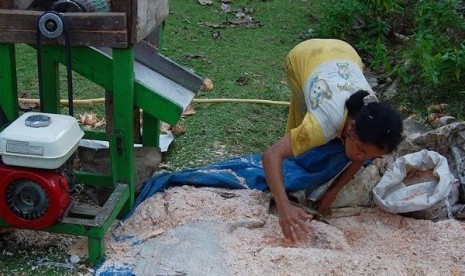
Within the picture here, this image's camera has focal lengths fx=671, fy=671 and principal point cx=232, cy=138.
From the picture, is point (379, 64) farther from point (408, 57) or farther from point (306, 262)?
point (306, 262)

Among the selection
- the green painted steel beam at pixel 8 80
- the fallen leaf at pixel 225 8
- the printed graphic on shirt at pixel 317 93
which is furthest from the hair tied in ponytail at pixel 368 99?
the fallen leaf at pixel 225 8

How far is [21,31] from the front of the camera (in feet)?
10.1

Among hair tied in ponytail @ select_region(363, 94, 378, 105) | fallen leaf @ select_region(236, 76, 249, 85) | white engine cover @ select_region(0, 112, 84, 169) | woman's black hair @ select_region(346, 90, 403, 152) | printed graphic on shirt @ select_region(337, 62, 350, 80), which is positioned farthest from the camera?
fallen leaf @ select_region(236, 76, 249, 85)

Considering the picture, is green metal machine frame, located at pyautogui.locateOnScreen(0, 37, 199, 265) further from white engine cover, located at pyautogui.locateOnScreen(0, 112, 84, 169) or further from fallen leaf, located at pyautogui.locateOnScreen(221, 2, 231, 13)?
fallen leaf, located at pyautogui.locateOnScreen(221, 2, 231, 13)

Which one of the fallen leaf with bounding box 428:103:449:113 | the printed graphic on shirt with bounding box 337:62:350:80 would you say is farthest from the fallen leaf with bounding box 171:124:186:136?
the fallen leaf with bounding box 428:103:449:113

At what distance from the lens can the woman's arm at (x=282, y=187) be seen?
3.14 meters

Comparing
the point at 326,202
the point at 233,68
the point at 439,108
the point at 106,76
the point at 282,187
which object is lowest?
the point at 233,68

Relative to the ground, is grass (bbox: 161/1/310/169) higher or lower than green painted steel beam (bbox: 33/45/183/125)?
lower

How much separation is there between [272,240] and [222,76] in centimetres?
269

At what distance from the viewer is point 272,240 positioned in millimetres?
3225

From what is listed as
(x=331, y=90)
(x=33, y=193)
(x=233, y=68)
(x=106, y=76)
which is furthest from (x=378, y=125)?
(x=233, y=68)

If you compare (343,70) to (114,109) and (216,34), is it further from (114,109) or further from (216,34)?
(216,34)

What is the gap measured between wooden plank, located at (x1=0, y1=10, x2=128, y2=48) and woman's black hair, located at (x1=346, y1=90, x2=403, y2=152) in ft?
Result: 3.68

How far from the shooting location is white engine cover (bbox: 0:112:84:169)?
2.80 metres
